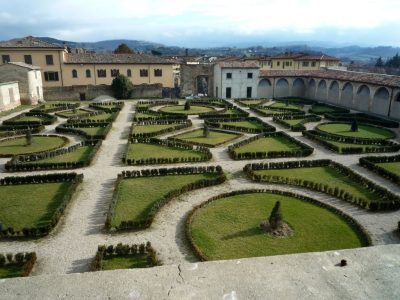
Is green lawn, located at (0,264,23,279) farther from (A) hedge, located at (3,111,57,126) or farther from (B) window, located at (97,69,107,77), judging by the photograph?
(B) window, located at (97,69,107,77)

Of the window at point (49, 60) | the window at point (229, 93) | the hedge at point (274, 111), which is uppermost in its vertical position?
the window at point (49, 60)

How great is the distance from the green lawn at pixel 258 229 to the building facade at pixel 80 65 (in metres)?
52.0

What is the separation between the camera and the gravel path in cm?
1489

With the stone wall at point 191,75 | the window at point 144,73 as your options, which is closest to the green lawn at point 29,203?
the window at point 144,73

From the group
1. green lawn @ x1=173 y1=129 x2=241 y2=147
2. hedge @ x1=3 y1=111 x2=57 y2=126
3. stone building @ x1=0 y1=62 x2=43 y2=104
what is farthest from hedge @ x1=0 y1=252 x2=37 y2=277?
stone building @ x1=0 y1=62 x2=43 y2=104

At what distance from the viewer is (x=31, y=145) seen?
3244 centimetres

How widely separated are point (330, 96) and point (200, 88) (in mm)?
29963

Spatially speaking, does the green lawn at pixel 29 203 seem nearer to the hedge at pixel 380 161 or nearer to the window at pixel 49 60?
the hedge at pixel 380 161

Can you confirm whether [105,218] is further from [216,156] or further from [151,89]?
[151,89]

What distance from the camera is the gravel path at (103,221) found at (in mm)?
14891

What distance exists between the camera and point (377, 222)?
1812cm

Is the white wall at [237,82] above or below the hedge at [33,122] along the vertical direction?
above

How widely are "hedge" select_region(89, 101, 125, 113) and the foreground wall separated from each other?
27.2 meters

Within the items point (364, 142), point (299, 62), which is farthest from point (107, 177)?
point (299, 62)
